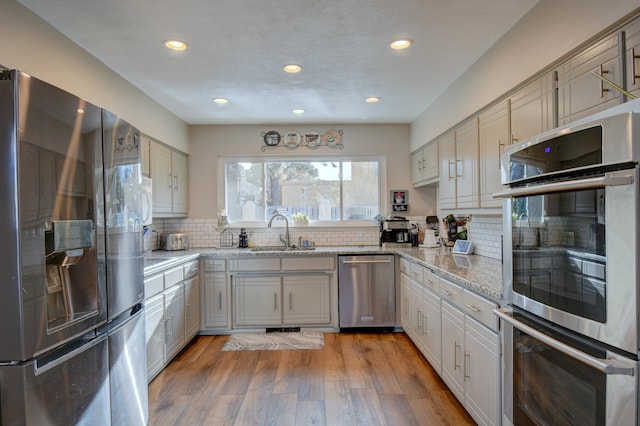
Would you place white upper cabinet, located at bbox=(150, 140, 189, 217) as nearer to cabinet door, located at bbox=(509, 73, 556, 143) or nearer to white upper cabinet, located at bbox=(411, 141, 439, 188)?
white upper cabinet, located at bbox=(411, 141, 439, 188)

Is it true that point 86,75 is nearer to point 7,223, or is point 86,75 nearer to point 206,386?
point 7,223

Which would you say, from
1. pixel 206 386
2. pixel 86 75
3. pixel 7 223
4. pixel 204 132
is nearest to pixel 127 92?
pixel 86 75

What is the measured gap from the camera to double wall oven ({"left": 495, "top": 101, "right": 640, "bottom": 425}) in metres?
1.01

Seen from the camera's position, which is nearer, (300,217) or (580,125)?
(580,125)

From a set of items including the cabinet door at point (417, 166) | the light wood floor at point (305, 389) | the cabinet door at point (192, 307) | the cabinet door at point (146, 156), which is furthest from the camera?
the cabinet door at point (417, 166)

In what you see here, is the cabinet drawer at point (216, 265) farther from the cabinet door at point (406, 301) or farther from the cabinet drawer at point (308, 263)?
the cabinet door at point (406, 301)

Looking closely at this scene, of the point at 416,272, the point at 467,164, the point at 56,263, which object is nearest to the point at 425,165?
the point at 467,164

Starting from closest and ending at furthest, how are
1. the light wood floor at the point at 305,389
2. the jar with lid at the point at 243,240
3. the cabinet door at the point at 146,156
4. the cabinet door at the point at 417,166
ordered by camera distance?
the light wood floor at the point at 305,389 → the cabinet door at the point at 146,156 → the cabinet door at the point at 417,166 → the jar with lid at the point at 243,240

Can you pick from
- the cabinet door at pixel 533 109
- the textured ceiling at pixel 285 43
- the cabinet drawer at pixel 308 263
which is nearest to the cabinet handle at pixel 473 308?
the cabinet door at pixel 533 109

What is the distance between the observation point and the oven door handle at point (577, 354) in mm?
1031

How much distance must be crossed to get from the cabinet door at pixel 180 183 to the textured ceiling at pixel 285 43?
787 millimetres

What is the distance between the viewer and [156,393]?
270 centimetres

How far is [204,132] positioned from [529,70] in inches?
146

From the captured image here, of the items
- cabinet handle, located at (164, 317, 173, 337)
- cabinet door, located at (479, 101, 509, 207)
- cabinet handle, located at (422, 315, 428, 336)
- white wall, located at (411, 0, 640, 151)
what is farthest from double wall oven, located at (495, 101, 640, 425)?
cabinet handle, located at (164, 317, 173, 337)
